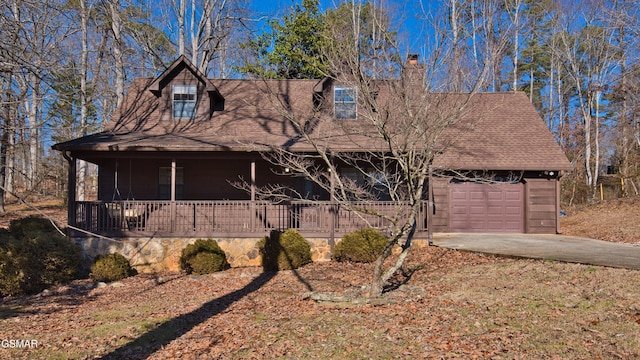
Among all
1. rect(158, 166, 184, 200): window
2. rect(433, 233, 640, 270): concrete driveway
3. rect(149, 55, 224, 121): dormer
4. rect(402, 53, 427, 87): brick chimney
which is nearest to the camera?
rect(402, 53, 427, 87): brick chimney

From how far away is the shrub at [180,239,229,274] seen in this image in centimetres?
1122

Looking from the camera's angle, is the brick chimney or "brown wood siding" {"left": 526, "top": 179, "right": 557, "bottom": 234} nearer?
the brick chimney

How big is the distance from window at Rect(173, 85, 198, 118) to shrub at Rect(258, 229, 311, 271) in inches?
239

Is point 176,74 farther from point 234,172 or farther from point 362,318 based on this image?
point 362,318

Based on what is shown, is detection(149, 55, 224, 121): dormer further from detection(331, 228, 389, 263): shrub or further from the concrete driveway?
the concrete driveway

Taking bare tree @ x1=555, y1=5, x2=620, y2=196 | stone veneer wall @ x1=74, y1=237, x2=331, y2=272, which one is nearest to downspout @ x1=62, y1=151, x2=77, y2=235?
stone veneer wall @ x1=74, y1=237, x2=331, y2=272

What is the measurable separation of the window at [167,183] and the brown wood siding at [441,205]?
8608mm

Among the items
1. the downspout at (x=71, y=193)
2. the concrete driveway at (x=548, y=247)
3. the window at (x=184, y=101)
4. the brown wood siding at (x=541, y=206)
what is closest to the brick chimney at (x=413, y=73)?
the concrete driveway at (x=548, y=247)

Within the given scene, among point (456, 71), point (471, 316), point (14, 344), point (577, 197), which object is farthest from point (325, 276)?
point (577, 197)

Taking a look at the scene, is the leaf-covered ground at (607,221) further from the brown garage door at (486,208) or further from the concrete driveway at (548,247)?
the brown garage door at (486,208)

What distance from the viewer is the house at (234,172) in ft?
40.1

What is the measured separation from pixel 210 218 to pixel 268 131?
11.1 ft

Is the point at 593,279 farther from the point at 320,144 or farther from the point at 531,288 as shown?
the point at 320,144

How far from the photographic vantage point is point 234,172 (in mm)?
14805
